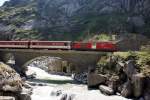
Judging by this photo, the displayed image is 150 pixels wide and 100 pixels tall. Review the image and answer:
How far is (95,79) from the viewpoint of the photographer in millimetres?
54125

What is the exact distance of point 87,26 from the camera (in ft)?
362

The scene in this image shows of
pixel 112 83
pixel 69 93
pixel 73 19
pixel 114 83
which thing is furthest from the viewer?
pixel 73 19

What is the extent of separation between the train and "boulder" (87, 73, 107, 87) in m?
7.78

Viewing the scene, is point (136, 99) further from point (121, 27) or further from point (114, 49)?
point (121, 27)

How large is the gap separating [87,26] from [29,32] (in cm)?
2342

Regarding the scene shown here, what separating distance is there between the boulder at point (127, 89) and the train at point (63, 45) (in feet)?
43.0

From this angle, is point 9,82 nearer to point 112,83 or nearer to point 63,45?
point 112,83

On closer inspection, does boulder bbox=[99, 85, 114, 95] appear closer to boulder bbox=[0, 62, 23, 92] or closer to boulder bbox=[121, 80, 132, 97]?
boulder bbox=[121, 80, 132, 97]

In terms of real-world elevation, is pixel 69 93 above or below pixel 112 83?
below

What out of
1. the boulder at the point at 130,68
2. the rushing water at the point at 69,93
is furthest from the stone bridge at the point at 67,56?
the boulder at the point at 130,68

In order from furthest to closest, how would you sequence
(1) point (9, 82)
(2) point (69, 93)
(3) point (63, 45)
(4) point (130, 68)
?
1. (3) point (63, 45)
2. (2) point (69, 93)
3. (4) point (130, 68)
4. (1) point (9, 82)

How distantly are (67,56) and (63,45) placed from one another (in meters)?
2.48

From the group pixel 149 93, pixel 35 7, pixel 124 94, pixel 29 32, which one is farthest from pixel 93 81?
pixel 35 7

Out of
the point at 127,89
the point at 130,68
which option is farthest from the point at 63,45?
the point at 127,89
